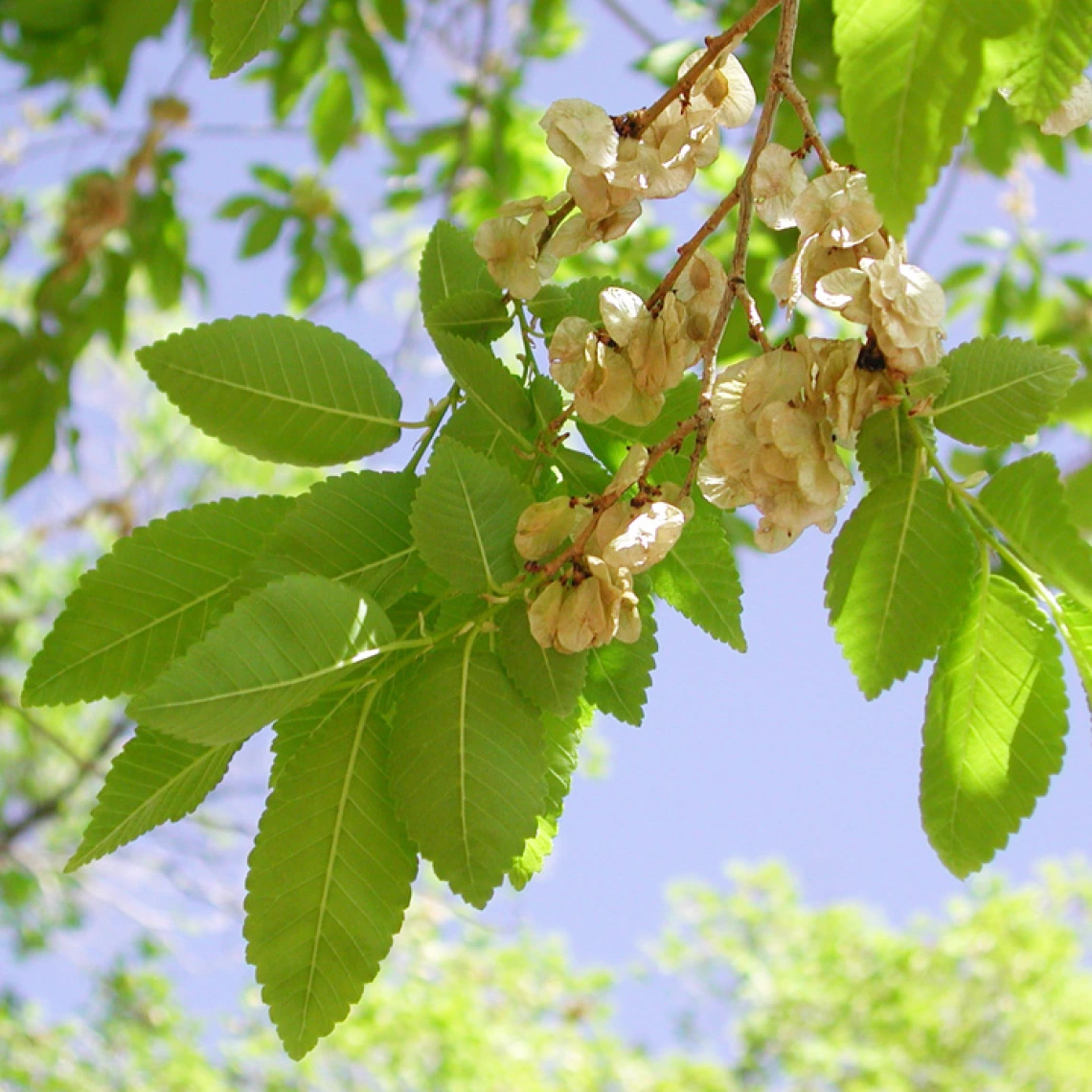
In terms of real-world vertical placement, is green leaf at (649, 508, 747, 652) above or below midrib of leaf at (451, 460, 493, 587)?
above

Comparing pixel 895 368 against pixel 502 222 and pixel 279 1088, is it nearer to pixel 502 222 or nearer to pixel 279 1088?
pixel 502 222

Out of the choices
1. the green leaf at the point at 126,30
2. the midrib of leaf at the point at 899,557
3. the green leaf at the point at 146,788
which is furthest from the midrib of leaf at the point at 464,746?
the green leaf at the point at 126,30

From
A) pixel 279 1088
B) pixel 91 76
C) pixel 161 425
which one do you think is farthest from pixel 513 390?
pixel 161 425

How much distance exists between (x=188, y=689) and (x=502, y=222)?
351 millimetres

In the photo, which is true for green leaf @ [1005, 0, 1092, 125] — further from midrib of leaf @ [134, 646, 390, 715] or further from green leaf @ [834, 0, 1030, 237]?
Answer: midrib of leaf @ [134, 646, 390, 715]

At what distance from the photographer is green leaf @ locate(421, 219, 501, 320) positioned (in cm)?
81

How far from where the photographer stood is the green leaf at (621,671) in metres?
0.70

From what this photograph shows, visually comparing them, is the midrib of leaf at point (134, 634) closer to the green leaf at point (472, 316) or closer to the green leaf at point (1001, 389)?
the green leaf at point (472, 316)

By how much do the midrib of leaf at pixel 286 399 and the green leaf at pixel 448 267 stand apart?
82mm

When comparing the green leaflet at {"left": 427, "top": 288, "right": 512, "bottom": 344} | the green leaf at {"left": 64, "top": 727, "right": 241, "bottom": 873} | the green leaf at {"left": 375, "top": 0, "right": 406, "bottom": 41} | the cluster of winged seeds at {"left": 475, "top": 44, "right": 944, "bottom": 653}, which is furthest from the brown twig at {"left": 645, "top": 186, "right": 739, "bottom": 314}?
the green leaf at {"left": 375, "top": 0, "right": 406, "bottom": 41}

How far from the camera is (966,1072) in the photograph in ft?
24.6

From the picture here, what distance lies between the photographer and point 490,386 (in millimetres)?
718

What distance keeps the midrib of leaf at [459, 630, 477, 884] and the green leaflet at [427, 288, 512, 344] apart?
0.21 m

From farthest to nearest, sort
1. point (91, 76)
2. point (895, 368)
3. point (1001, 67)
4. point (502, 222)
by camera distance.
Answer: point (91, 76)
point (502, 222)
point (895, 368)
point (1001, 67)
